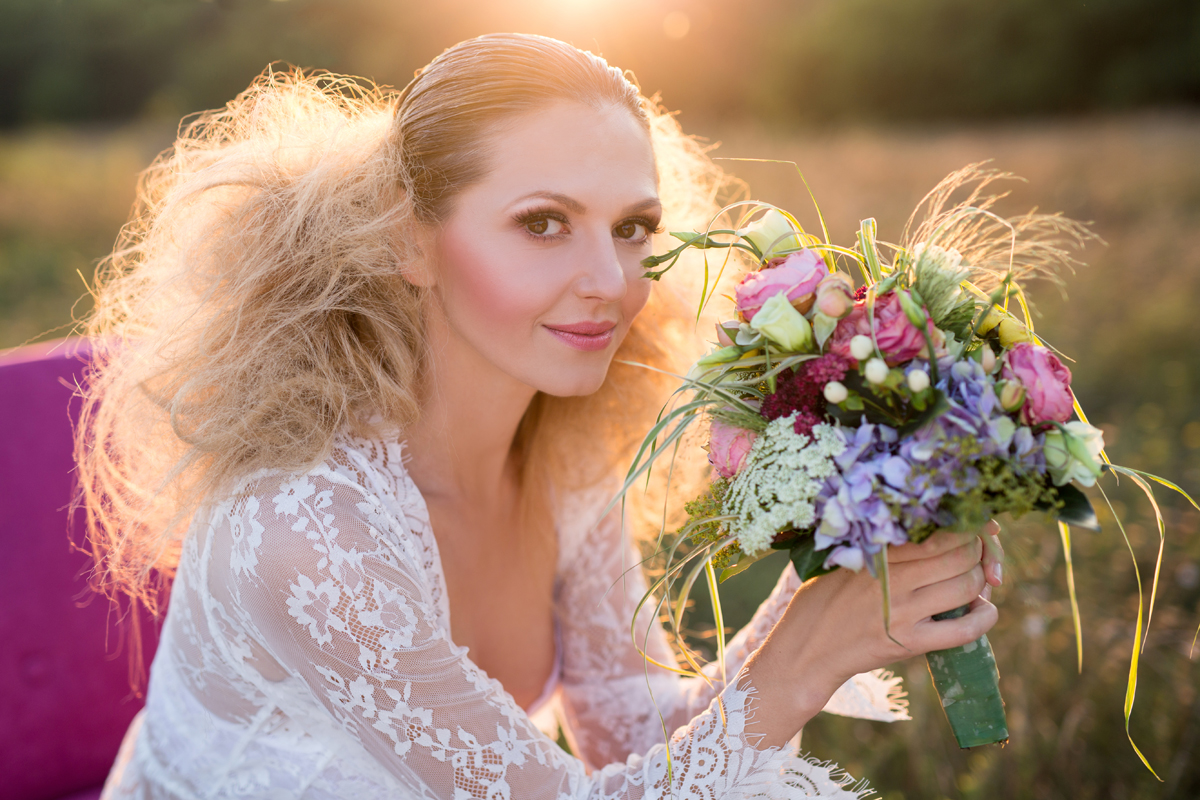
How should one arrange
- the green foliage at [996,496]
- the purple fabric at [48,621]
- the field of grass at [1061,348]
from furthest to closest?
the field of grass at [1061,348]
the purple fabric at [48,621]
the green foliage at [996,496]

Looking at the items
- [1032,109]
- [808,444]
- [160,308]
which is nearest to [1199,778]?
[808,444]

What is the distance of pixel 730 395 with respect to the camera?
1123mm

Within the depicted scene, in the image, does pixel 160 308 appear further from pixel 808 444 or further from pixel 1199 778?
pixel 1199 778

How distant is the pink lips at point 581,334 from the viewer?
4.93ft

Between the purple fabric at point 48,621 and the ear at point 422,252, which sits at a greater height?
the ear at point 422,252

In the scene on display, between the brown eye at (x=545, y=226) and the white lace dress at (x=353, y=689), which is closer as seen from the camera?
the white lace dress at (x=353, y=689)

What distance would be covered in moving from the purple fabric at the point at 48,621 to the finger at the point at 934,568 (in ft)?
5.75

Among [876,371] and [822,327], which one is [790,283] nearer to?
[822,327]

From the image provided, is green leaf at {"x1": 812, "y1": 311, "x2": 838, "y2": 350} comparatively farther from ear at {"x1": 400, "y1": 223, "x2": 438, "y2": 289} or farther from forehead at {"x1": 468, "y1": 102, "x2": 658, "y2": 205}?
ear at {"x1": 400, "y1": 223, "x2": 438, "y2": 289}

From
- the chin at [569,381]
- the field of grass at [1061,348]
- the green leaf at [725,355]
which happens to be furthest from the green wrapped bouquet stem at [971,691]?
the chin at [569,381]

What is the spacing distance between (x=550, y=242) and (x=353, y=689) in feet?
2.73

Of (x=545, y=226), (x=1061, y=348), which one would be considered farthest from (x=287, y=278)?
A: (x=1061, y=348)

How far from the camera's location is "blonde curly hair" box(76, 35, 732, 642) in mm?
1471

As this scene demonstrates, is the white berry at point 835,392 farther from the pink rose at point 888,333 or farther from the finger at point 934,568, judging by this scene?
the finger at point 934,568
